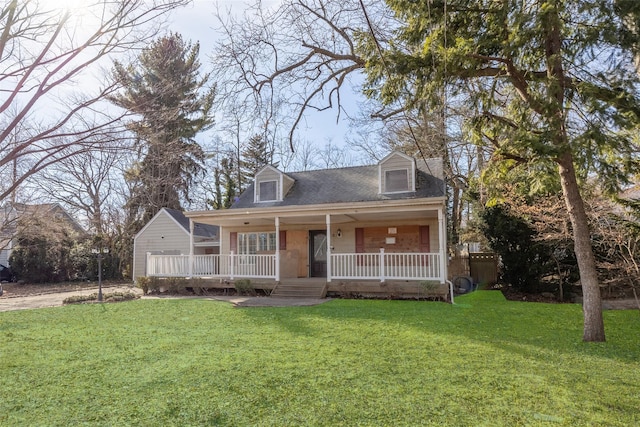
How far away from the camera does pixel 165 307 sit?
10141 mm

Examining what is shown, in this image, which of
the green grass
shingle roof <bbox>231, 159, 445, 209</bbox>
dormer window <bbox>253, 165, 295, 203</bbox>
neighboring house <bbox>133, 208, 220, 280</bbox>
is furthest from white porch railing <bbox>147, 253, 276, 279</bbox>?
neighboring house <bbox>133, 208, 220, 280</bbox>

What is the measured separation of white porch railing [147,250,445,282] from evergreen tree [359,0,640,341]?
526cm

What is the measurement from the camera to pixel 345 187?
48.6 ft

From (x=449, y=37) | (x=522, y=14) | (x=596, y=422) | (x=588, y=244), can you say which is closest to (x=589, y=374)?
(x=596, y=422)

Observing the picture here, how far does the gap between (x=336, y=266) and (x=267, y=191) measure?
4644mm

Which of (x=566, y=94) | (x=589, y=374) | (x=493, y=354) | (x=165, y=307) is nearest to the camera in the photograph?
(x=589, y=374)

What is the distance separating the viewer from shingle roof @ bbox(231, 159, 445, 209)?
13.4m

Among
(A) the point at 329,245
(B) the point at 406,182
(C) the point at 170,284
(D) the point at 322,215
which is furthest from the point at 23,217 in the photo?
(B) the point at 406,182

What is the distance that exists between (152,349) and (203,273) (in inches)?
342

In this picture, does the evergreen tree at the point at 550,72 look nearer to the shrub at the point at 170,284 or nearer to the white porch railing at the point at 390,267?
the white porch railing at the point at 390,267

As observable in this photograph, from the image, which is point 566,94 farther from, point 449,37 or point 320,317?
point 320,317

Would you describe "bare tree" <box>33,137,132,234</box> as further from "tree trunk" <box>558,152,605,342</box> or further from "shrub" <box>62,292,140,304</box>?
"tree trunk" <box>558,152,605,342</box>

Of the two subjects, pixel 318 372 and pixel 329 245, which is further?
pixel 329 245

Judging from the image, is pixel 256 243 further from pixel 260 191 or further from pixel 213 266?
pixel 213 266
